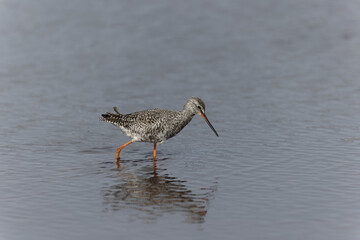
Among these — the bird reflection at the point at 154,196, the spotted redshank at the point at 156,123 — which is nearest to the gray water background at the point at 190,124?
the bird reflection at the point at 154,196

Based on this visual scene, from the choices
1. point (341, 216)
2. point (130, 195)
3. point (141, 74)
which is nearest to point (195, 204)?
point (130, 195)

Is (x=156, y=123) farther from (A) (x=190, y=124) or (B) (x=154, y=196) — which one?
(A) (x=190, y=124)

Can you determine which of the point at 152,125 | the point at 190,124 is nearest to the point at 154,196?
the point at 152,125

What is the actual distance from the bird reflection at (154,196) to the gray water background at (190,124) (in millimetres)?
62

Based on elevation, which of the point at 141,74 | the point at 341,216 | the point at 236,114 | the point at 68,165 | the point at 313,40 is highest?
the point at 313,40

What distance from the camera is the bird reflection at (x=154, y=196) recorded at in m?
12.1

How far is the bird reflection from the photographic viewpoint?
39.7ft

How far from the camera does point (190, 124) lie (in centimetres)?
2022

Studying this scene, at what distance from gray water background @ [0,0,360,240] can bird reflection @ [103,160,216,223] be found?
62 mm

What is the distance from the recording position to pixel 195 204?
12.6 m

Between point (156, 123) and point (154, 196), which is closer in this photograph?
point (154, 196)

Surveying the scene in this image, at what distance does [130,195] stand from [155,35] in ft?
65.6

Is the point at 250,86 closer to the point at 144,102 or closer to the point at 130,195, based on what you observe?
the point at 144,102

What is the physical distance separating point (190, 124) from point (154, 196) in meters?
7.30
